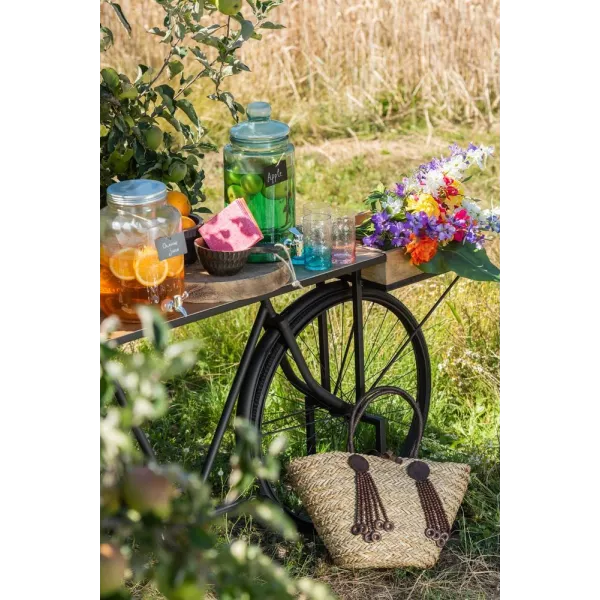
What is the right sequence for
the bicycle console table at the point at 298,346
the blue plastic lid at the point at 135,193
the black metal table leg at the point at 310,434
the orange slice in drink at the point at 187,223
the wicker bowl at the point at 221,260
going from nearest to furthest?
the blue plastic lid at the point at 135,193, the wicker bowl at the point at 221,260, the orange slice in drink at the point at 187,223, the bicycle console table at the point at 298,346, the black metal table leg at the point at 310,434

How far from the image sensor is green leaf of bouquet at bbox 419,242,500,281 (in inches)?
105

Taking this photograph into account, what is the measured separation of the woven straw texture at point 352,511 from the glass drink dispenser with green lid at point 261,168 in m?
0.61

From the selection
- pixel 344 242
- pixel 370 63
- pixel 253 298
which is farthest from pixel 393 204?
pixel 370 63

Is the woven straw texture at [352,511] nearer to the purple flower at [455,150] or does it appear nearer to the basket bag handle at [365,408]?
the basket bag handle at [365,408]

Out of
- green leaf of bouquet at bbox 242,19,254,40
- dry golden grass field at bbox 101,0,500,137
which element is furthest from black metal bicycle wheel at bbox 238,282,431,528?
dry golden grass field at bbox 101,0,500,137

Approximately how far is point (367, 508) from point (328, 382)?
48 cm

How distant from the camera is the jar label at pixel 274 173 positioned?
2402 millimetres

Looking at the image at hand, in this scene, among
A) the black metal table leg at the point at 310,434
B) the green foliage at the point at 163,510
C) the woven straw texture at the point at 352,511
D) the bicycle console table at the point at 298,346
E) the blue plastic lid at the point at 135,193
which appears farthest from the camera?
the black metal table leg at the point at 310,434

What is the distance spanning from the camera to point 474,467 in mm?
3193

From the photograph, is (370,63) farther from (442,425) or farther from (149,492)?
(149,492)

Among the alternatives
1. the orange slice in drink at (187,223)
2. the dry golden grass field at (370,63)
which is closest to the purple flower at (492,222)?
the orange slice in drink at (187,223)

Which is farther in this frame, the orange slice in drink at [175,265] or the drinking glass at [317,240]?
the drinking glass at [317,240]

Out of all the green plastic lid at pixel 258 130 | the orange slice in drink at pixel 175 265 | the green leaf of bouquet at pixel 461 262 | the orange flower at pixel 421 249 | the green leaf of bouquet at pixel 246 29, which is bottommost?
the green leaf of bouquet at pixel 461 262
